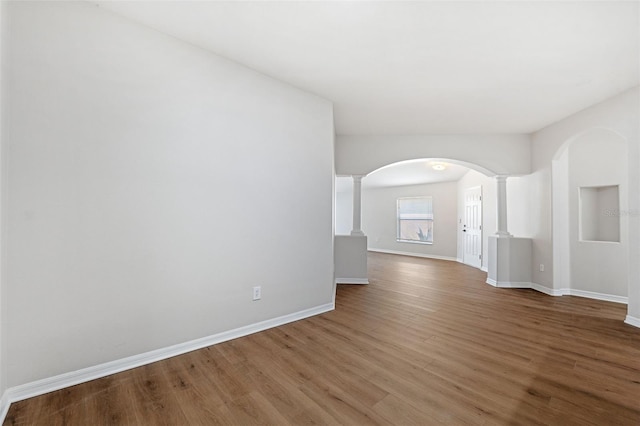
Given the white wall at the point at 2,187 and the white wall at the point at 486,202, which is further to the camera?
the white wall at the point at 486,202

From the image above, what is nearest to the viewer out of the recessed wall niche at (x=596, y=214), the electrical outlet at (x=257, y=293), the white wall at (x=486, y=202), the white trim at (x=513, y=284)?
the electrical outlet at (x=257, y=293)


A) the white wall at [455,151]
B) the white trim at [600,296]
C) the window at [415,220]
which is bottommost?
the white trim at [600,296]

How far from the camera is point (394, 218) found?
881 centimetres

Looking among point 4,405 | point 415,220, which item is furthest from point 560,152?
point 4,405

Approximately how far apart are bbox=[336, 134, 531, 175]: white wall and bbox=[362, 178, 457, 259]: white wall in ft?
10.1

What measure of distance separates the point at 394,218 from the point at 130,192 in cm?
798

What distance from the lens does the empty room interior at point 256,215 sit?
1569mm

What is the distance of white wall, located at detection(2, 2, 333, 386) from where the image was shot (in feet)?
5.25

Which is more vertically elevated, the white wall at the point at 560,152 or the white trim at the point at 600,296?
the white wall at the point at 560,152

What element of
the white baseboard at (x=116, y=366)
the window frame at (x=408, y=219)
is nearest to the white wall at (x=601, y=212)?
the window frame at (x=408, y=219)

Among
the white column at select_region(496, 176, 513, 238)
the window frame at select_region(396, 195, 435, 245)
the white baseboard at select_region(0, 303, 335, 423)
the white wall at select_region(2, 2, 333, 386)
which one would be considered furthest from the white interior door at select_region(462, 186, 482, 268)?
the white baseboard at select_region(0, 303, 335, 423)

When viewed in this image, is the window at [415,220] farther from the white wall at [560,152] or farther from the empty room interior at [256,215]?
the empty room interior at [256,215]

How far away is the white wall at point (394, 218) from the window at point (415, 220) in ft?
0.47

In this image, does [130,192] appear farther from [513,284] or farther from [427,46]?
[513,284]
